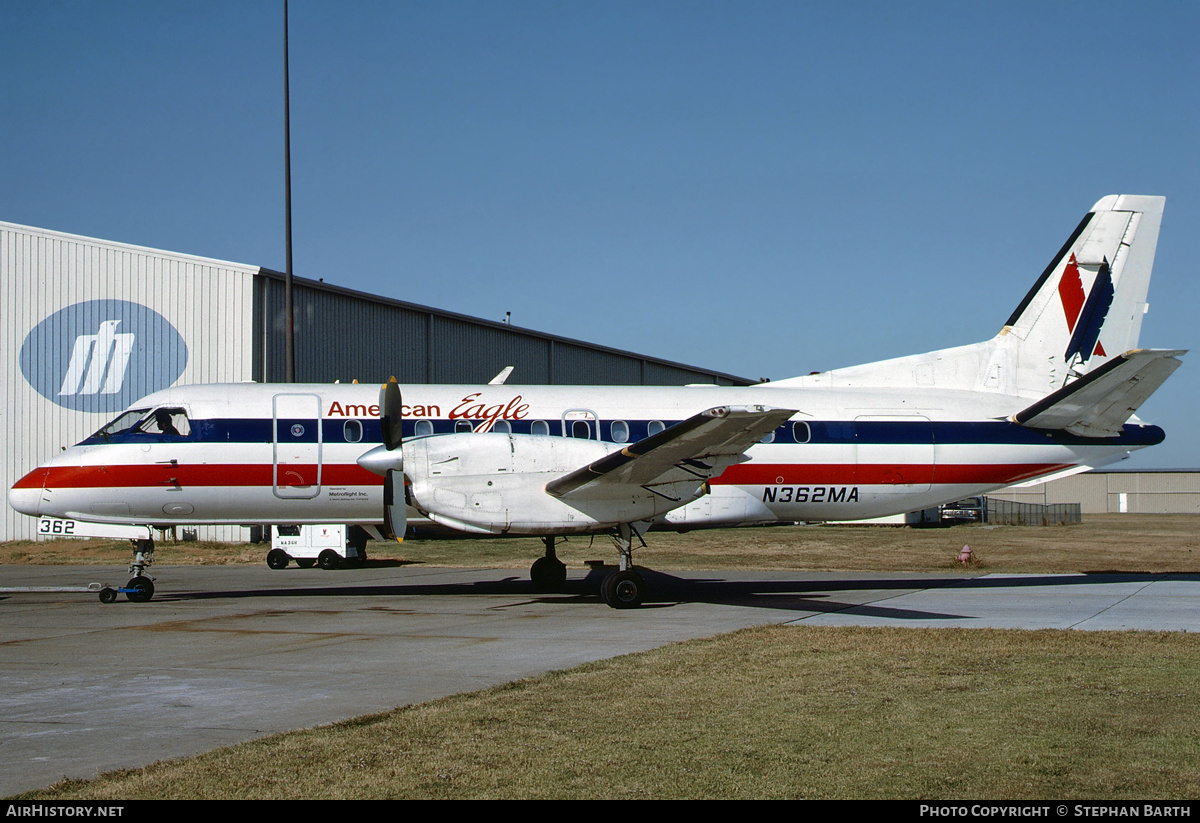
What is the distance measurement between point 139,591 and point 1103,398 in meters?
Result: 16.1

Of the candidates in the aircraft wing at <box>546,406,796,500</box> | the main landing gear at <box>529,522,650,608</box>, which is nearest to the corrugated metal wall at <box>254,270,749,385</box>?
the main landing gear at <box>529,522,650,608</box>

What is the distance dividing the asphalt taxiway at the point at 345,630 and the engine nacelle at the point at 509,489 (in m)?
1.34

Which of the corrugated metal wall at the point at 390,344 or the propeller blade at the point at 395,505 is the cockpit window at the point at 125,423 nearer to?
the propeller blade at the point at 395,505

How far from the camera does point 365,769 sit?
5.87 meters

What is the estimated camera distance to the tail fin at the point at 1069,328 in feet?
57.8

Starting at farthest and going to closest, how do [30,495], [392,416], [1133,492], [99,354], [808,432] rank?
[1133,492]
[99,354]
[808,432]
[30,495]
[392,416]

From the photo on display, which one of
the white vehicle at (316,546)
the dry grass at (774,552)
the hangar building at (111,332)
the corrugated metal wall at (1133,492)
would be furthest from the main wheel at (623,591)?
the corrugated metal wall at (1133,492)

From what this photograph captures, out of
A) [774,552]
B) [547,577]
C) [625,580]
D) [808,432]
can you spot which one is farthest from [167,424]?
[774,552]

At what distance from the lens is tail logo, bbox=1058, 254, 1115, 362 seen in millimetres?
17625

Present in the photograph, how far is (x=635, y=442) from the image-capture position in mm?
15406

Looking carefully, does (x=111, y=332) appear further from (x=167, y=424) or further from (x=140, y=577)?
(x=140, y=577)

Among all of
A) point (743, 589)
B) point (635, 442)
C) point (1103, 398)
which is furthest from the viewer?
point (743, 589)

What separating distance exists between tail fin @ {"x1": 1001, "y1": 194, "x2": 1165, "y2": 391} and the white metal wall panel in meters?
23.4
